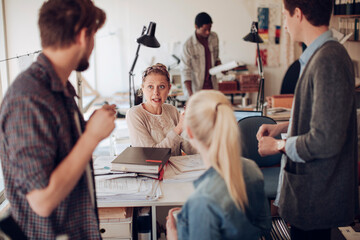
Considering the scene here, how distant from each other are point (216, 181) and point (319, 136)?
45 centimetres

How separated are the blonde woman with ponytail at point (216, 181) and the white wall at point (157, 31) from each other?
17.4 feet

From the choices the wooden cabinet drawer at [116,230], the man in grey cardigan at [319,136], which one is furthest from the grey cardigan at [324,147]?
the wooden cabinet drawer at [116,230]

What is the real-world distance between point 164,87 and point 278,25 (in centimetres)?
491

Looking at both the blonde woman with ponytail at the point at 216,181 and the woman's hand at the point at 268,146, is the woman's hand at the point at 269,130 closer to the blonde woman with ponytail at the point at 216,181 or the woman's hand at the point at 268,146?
the woman's hand at the point at 268,146

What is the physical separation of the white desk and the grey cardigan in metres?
0.44

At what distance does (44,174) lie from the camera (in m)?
0.84

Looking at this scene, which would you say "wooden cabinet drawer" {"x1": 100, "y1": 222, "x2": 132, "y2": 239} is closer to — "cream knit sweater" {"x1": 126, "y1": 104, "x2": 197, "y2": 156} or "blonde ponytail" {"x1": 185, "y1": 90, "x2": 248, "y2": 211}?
"cream knit sweater" {"x1": 126, "y1": 104, "x2": 197, "y2": 156}

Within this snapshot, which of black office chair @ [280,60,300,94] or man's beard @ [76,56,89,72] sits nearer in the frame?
man's beard @ [76,56,89,72]

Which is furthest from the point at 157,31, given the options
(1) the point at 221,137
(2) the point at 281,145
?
(1) the point at 221,137

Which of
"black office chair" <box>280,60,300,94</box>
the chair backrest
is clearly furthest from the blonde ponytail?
"black office chair" <box>280,60,300,94</box>

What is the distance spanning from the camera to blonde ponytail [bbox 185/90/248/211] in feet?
3.17

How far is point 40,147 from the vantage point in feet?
2.74

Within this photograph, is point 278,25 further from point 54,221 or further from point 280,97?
point 54,221

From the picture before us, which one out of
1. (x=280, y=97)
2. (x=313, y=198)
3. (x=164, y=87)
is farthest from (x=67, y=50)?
(x=280, y=97)
